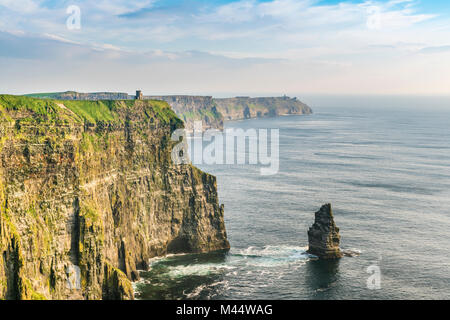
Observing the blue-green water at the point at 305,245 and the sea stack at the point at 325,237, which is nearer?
the blue-green water at the point at 305,245

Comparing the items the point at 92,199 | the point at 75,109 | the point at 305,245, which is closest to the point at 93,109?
the point at 75,109

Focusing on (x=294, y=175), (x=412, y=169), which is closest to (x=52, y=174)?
(x=294, y=175)

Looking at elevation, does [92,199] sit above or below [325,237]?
above
